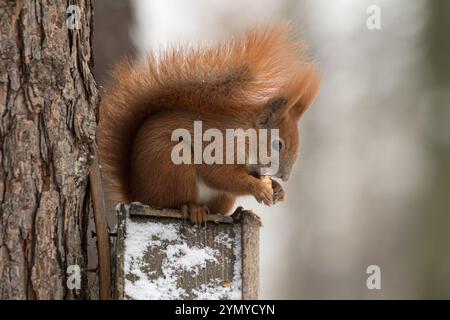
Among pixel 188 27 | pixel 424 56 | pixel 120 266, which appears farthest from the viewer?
pixel 424 56

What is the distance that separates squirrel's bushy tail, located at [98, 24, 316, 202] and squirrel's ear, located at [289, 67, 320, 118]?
0.12ft

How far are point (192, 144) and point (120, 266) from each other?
0.41 m

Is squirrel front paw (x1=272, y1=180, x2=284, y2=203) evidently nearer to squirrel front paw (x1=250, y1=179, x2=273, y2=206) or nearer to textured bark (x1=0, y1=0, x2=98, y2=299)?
squirrel front paw (x1=250, y1=179, x2=273, y2=206)

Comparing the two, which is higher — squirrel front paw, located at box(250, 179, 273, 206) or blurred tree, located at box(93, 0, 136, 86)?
blurred tree, located at box(93, 0, 136, 86)

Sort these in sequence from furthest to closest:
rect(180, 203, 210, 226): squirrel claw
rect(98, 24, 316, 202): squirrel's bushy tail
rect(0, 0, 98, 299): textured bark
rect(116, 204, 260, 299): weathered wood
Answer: rect(98, 24, 316, 202): squirrel's bushy tail
rect(180, 203, 210, 226): squirrel claw
rect(116, 204, 260, 299): weathered wood
rect(0, 0, 98, 299): textured bark

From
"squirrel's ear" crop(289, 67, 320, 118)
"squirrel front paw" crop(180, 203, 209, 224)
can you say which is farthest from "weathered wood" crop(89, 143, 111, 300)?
"squirrel's ear" crop(289, 67, 320, 118)

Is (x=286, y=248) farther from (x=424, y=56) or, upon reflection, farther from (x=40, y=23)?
(x=40, y=23)

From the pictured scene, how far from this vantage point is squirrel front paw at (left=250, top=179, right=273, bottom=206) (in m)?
1.98

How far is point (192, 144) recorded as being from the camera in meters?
1.89

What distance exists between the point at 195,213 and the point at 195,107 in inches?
12.6

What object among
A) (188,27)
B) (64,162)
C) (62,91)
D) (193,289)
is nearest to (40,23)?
(62,91)

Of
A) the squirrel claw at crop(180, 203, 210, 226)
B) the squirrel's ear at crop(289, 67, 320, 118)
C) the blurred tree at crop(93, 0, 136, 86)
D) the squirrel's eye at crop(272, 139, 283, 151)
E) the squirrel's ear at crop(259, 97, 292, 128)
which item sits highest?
the blurred tree at crop(93, 0, 136, 86)

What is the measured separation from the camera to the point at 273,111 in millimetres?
1986

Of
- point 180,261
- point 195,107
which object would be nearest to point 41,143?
point 180,261
